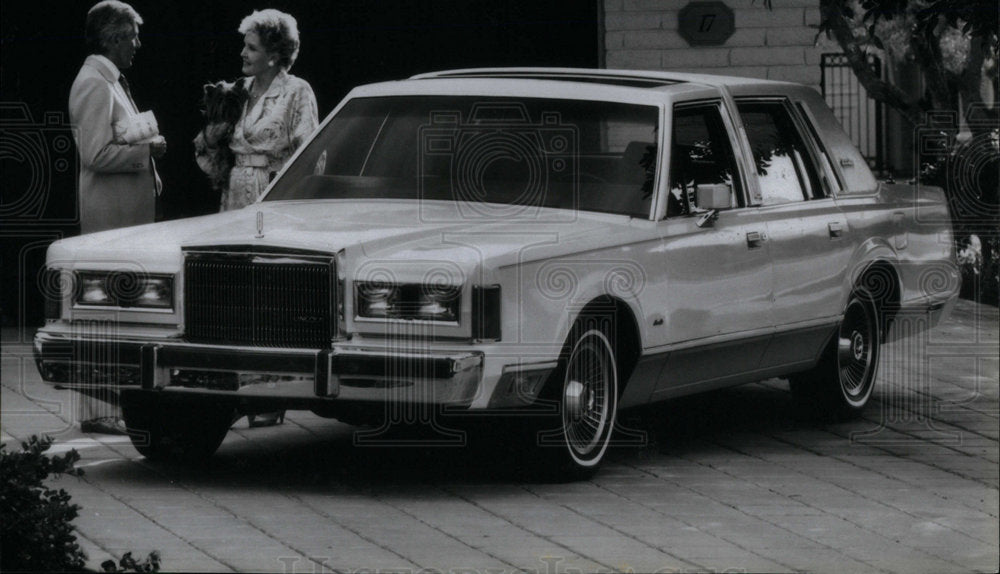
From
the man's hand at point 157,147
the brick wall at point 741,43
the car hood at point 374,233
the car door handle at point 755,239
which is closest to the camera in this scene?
the car hood at point 374,233

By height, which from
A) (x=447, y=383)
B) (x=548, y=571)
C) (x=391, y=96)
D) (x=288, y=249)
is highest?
(x=391, y=96)

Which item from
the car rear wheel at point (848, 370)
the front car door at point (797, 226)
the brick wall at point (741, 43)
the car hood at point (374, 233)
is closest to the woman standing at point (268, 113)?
the car hood at point (374, 233)

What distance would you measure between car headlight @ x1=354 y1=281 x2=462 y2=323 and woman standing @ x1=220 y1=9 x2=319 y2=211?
243 cm

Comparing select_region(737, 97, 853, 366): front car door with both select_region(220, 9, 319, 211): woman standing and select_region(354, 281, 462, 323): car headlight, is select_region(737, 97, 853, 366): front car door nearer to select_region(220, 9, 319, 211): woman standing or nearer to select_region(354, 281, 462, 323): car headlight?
select_region(220, 9, 319, 211): woman standing

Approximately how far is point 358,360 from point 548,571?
4.96 feet

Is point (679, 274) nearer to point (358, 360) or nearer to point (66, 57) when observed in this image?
point (358, 360)

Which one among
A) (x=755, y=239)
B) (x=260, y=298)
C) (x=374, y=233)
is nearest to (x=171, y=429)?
(x=260, y=298)

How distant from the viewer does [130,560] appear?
6246 mm

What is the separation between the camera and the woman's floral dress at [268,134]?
10.4 metres

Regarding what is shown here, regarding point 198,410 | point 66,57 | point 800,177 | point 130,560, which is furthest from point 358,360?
point 66,57

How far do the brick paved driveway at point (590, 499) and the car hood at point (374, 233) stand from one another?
3.24 ft

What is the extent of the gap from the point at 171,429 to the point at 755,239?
2.86 m

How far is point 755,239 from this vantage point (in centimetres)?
967

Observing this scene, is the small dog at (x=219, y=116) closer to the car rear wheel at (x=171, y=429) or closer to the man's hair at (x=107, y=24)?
the man's hair at (x=107, y=24)
